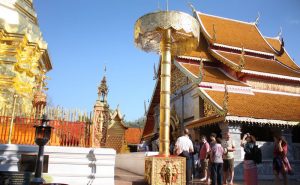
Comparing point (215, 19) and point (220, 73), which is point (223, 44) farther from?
Result: point (215, 19)

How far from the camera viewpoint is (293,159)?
12.2 m

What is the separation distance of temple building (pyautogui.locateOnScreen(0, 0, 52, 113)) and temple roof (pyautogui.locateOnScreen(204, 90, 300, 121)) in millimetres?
6952

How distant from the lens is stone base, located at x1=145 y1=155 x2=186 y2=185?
537 centimetres

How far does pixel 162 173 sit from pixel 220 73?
36.1ft

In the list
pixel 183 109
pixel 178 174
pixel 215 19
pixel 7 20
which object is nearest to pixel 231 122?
pixel 183 109

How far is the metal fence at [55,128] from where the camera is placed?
596cm

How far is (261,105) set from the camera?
1279 cm

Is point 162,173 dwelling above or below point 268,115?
below

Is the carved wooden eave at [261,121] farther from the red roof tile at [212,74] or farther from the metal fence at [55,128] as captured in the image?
the metal fence at [55,128]

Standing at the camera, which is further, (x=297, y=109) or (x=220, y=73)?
(x=220, y=73)

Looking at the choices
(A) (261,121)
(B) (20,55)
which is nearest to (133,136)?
(A) (261,121)

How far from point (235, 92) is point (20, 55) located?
8958mm

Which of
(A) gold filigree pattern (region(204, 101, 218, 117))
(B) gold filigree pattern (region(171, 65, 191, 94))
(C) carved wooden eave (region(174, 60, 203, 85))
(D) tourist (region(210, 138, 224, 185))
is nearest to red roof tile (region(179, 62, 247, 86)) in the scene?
(C) carved wooden eave (region(174, 60, 203, 85))

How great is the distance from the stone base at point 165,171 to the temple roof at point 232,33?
12087 millimetres
